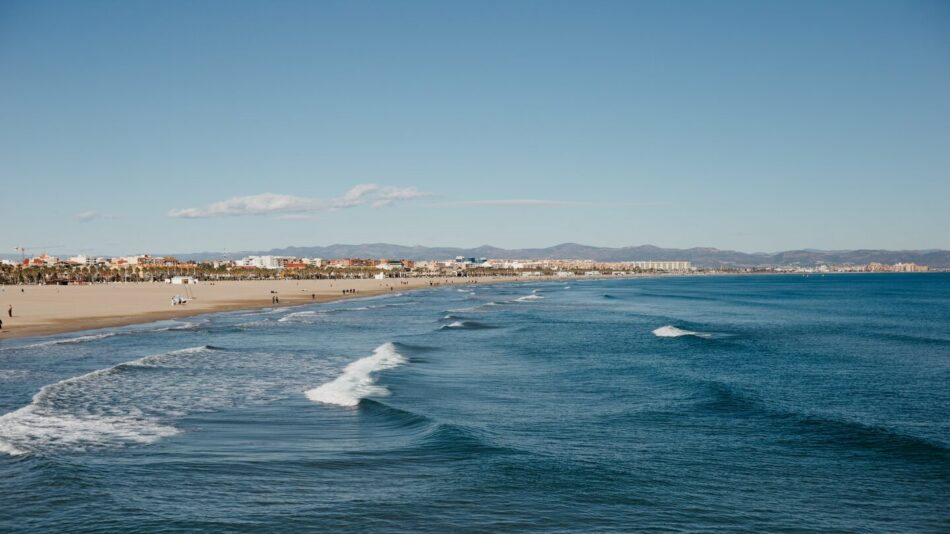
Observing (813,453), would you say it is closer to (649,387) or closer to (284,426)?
(649,387)

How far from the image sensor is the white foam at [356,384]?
73.0 feet

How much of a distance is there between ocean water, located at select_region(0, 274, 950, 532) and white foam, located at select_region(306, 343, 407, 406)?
0.67ft

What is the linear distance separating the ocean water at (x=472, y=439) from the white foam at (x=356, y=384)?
203mm

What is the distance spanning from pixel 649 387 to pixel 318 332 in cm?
2668

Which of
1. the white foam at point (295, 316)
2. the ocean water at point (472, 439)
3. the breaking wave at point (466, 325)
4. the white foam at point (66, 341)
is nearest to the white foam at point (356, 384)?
the ocean water at point (472, 439)

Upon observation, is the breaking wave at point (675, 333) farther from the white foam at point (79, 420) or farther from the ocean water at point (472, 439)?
the white foam at point (79, 420)

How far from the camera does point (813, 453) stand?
1611cm

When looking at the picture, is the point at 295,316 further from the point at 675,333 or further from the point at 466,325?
the point at 675,333

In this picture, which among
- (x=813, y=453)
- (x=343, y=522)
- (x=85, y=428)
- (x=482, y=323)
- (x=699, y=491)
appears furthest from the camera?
(x=482, y=323)

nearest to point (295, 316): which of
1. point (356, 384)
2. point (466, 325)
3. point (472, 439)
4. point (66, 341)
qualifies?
point (466, 325)

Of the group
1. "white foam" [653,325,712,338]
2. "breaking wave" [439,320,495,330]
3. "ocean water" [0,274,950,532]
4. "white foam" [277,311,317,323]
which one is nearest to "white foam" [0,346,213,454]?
"ocean water" [0,274,950,532]

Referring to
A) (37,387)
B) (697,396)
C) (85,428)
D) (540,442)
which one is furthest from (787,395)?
(37,387)

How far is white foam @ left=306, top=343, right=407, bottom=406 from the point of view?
73.0ft

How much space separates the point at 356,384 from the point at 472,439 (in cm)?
905
